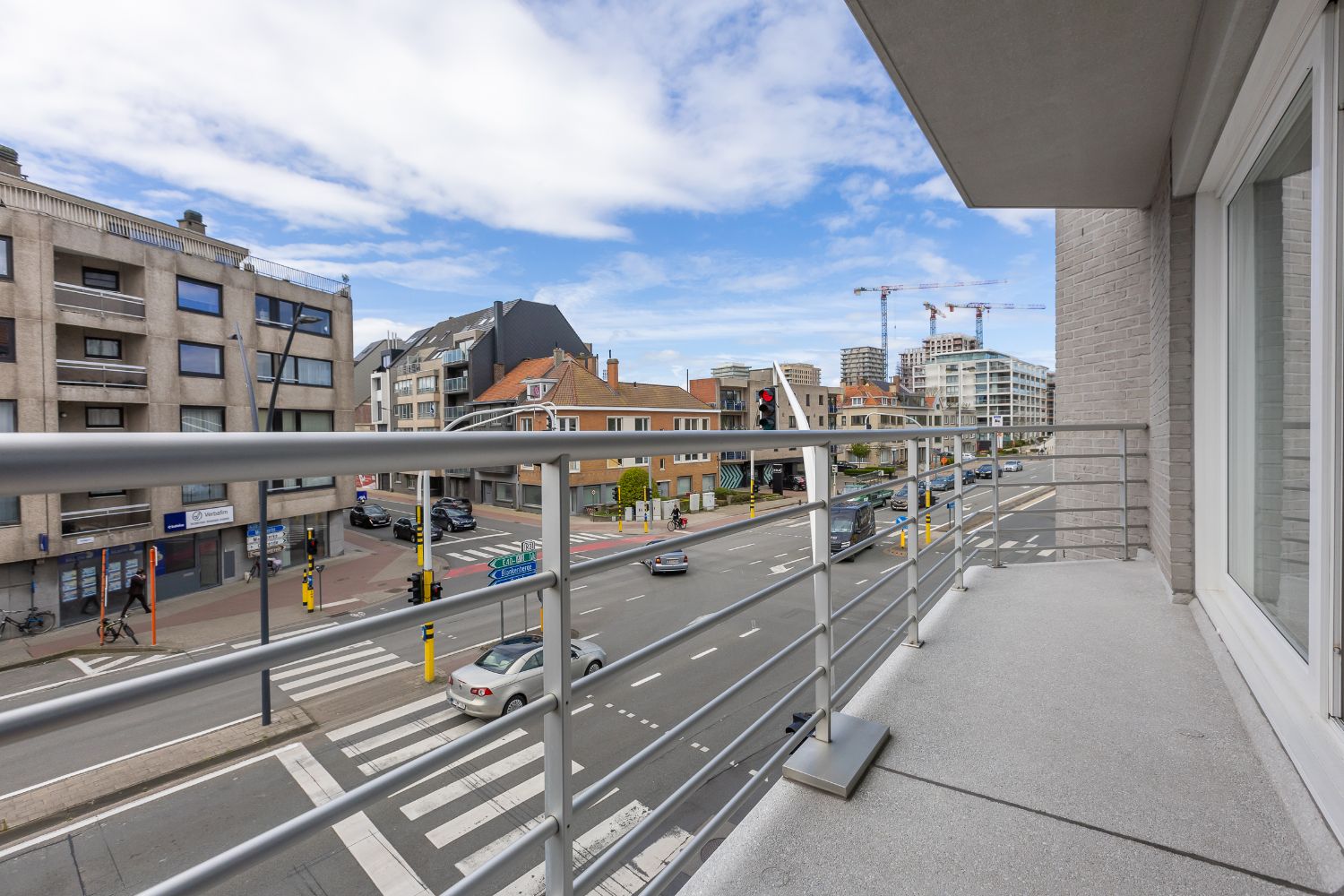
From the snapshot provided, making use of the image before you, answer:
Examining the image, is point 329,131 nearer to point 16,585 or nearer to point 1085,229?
point 16,585

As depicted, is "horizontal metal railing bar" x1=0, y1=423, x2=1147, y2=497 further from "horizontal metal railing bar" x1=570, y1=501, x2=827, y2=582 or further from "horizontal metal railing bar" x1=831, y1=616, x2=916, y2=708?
"horizontal metal railing bar" x1=831, y1=616, x2=916, y2=708

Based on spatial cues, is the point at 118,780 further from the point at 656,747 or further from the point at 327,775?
the point at 656,747

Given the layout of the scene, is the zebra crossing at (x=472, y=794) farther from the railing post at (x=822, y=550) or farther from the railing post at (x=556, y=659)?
the railing post at (x=822, y=550)

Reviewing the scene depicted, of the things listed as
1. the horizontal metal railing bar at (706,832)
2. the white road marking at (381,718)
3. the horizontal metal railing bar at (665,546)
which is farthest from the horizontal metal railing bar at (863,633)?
the white road marking at (381,718)

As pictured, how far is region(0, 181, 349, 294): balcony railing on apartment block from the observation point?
12617 mm

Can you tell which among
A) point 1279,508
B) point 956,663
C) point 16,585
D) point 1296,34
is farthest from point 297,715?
point 16,585

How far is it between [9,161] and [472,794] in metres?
20.0

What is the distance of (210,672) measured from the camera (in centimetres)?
55

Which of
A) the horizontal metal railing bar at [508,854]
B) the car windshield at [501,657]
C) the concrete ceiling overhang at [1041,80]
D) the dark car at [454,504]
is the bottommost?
the dark car at [454,504]

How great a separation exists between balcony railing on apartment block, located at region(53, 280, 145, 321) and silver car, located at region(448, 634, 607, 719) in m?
14.4

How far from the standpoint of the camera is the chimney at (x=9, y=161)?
43.7 feet

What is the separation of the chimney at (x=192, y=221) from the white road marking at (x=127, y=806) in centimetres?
2167

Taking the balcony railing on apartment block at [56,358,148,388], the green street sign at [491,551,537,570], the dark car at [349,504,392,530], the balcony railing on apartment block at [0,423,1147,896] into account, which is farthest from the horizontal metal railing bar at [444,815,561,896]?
the dark car at [349,504,392,530]

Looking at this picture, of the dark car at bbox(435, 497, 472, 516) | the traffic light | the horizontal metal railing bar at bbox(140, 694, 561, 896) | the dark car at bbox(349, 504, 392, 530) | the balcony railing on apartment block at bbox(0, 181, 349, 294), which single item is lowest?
the dark car at bbox(349, 504, 392, 530)
